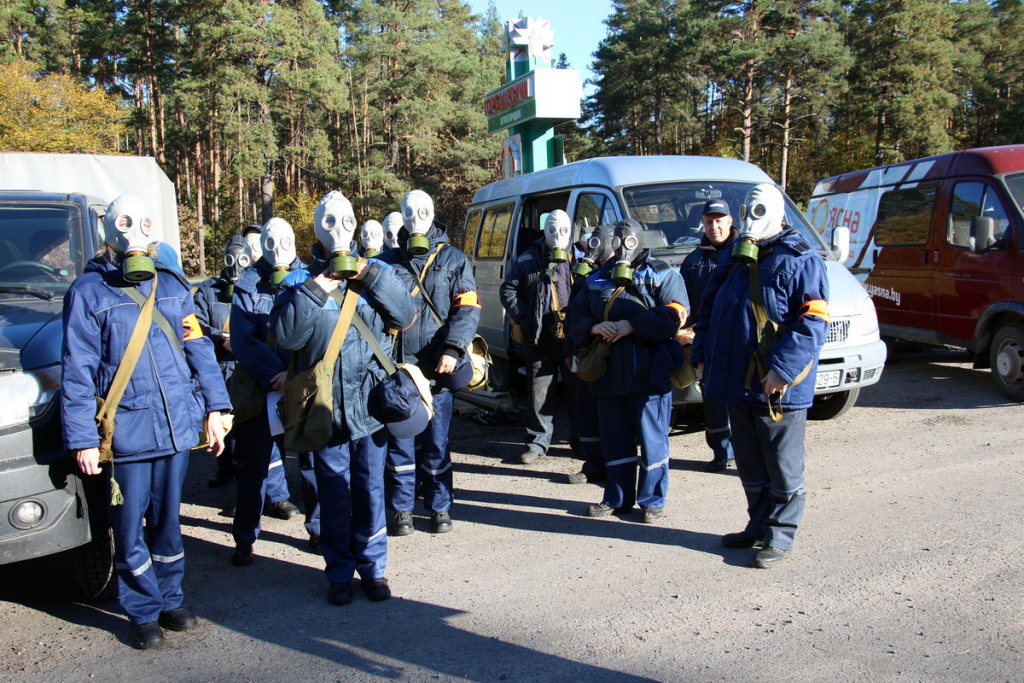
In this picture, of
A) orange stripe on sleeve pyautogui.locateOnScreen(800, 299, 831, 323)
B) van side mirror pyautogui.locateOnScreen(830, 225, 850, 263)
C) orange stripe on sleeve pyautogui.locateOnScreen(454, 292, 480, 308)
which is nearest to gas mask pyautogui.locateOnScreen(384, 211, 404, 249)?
orange stripe on sleeve pyautogui.locateOnScreen(454, 292, 480, 308)

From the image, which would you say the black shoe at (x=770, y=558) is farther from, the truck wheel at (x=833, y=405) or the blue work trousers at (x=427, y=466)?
Result: the truck wheel at (x=833, y=405)

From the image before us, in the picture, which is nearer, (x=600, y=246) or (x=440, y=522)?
(x=440, y=522)

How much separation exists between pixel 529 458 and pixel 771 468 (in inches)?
103

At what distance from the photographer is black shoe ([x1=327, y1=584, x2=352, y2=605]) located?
155 inches

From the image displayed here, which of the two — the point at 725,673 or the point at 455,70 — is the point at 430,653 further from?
the point at 455,70

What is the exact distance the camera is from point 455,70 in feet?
128

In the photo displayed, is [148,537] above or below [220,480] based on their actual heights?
above

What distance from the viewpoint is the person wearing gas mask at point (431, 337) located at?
473cm

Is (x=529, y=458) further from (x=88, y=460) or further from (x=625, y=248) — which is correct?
(x=88, y=460)

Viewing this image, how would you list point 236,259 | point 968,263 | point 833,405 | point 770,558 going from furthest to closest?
1. point 968,263
2. point 833,405
3. point 236,259
4. point 770,558

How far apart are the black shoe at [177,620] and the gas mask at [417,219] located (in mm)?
2324

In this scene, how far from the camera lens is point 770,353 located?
13.2 feet

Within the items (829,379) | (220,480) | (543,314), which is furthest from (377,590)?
(829,379)

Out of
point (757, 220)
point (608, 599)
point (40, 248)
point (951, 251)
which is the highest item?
point (40, 248)
